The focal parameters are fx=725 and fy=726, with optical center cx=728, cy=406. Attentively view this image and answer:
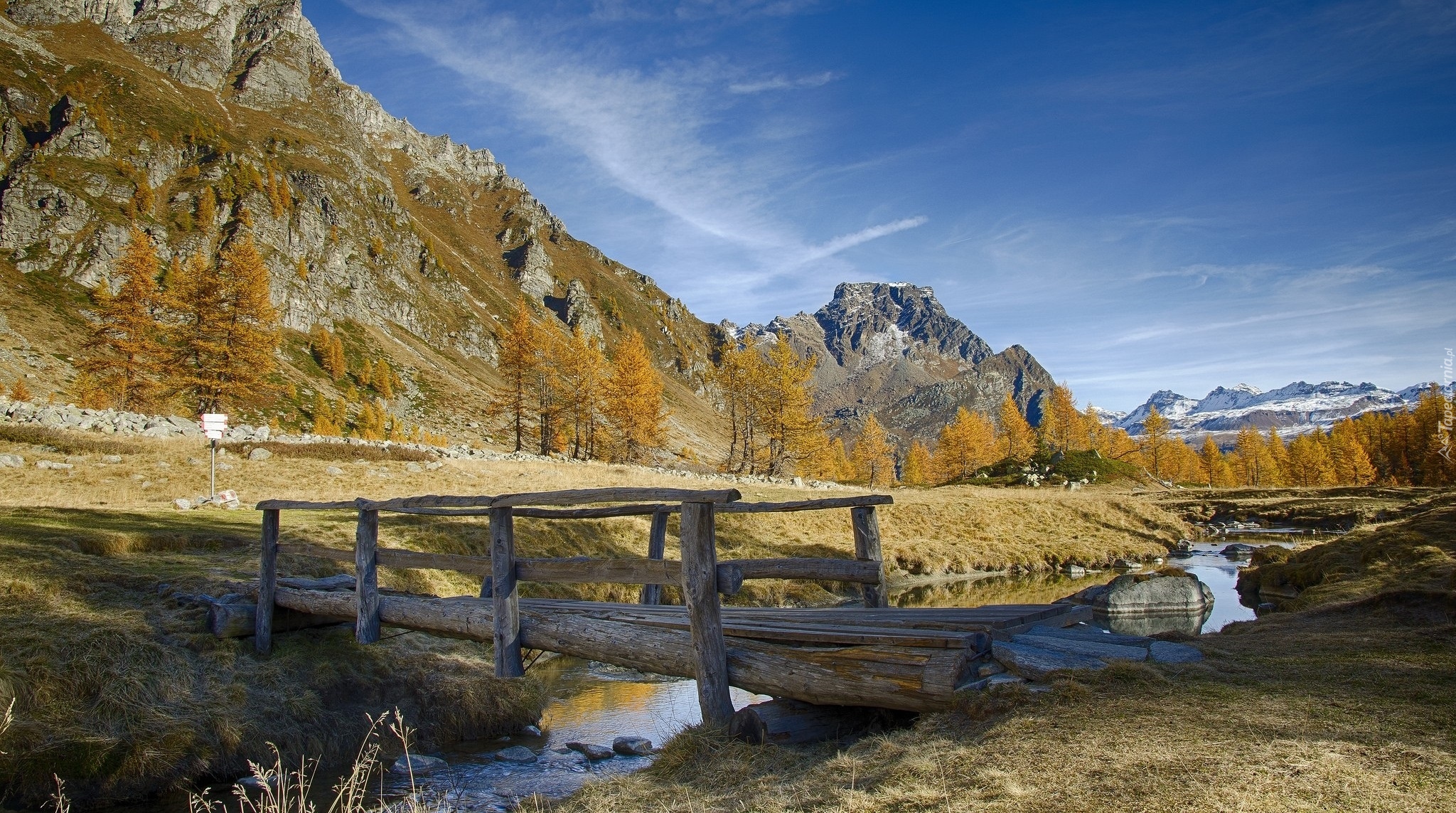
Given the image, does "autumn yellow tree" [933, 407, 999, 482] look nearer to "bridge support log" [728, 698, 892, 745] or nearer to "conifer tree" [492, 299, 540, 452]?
"conifer tree" [492, 299, 540, 452]

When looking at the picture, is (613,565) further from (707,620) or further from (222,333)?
(222,333)

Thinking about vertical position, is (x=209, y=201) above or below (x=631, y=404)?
above

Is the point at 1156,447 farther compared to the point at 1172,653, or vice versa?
the point at 1156,447

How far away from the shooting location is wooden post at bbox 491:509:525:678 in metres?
8.23

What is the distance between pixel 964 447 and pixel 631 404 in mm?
45156

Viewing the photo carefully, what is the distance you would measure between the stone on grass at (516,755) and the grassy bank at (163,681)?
3.19 feet

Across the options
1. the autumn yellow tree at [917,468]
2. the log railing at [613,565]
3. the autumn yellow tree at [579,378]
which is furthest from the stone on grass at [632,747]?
the autumn yellow tree at [917,468]

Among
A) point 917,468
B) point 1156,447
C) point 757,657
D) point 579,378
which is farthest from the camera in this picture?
point 917,468

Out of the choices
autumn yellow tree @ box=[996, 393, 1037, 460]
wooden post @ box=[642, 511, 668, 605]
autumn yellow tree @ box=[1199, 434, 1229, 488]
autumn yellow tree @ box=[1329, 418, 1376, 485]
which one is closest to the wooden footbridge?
wooden post @ box=[642, 511, 668, 605]

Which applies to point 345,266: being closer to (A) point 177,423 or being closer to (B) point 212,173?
(B) point 212,173

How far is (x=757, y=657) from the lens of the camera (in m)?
6.78

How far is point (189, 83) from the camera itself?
6737 inches

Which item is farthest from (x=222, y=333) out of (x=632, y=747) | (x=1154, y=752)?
(x=1154, y=752)

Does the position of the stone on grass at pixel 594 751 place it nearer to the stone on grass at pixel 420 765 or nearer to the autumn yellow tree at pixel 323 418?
the stone on grass at pixel 420 765
